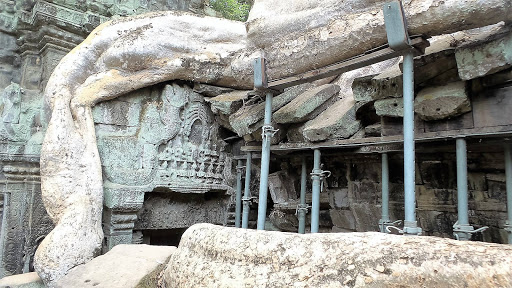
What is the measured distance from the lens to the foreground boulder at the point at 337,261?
3.57 feet

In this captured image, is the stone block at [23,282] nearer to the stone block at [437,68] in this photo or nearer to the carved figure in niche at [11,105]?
the carved figure in niche at [11,105]

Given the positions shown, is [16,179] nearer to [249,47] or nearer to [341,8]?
[249,47]

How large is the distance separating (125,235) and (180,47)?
2.36 meters

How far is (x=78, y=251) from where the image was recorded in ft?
11.2

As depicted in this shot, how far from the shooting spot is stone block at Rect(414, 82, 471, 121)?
2.56 metres

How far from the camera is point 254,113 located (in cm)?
402

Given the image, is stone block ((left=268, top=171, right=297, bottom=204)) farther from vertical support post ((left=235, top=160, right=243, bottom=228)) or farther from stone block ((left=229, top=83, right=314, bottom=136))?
stone block ((left=229, top=83, right=314, bottom=136))

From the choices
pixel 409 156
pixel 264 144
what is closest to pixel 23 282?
pixel 264 144

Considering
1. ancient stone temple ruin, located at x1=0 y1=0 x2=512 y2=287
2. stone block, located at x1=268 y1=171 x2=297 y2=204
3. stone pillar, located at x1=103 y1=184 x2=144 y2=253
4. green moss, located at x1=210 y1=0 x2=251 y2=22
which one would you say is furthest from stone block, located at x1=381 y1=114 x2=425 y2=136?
green moss, located at x1=210 y1=0 x2=251 y2=22

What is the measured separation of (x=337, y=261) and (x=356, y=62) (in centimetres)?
176

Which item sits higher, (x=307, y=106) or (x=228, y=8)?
(x=228, y=8)

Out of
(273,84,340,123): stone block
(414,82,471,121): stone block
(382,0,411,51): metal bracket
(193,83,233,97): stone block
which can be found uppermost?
(193,83,233,97): stone block

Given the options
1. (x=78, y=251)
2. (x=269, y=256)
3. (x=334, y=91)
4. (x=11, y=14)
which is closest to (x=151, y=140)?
(x=78, y=251)

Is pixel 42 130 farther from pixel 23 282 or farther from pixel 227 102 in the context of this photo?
pixel 227 102
